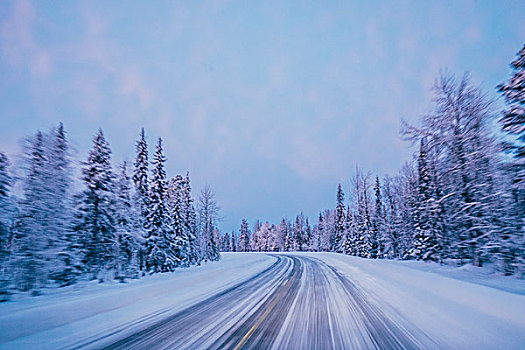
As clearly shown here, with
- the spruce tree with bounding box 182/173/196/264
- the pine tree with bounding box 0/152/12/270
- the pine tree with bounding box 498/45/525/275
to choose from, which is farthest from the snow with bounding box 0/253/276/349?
the spruce tree with bounding box 182/173/196/264

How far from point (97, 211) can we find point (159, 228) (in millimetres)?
5795

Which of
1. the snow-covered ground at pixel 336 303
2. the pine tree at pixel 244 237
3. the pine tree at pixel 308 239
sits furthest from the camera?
the pine tree at pixel 244 237

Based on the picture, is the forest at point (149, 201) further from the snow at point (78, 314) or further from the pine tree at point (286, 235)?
the pine tree at point (286, 235)

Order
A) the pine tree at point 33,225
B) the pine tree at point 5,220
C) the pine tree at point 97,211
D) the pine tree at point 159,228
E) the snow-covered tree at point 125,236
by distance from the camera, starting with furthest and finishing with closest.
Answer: the pine tree at point 159,228
the snow-covered tree at point 125,236
the pine tree at point 97,211
the pine tree at point 33,225
the pine tree at point 5,220

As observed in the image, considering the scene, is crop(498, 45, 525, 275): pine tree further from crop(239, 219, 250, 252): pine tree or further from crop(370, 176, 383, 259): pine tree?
crop(239, 219, 250, 252): pine tree

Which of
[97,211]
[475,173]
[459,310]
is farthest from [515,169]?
[97,211]

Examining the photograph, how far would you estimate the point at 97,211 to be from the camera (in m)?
15.9

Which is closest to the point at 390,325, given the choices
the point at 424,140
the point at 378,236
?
the point at 424,140

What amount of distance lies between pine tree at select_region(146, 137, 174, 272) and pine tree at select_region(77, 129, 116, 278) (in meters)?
3.99

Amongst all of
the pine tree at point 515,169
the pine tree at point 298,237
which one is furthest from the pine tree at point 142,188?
the pine tree at point 298,237

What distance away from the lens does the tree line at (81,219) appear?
11.0 m

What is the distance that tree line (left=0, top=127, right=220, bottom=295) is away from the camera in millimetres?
11019

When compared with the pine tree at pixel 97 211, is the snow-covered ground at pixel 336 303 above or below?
below

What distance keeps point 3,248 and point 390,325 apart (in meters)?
15.0
